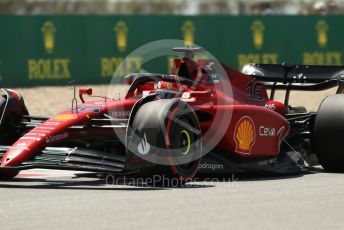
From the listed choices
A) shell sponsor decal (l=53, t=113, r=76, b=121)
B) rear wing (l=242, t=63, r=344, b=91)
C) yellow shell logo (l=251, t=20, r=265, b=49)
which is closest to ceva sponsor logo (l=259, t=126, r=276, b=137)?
rear wing (l=242, t=63, r=344, b=91)

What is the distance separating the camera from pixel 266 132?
396 inches

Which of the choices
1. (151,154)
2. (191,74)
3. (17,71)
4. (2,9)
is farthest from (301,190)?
(2,9)

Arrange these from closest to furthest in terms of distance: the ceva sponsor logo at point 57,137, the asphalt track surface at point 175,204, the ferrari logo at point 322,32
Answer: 1. the asphalt track surface at point 175,204
2. the ceva sponsor logo at point 57,137
3. the ferrari logo at point 322,32

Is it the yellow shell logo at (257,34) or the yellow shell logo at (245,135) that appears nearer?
the yellow shell logo at (245,135)

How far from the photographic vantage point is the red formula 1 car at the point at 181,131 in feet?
29.0

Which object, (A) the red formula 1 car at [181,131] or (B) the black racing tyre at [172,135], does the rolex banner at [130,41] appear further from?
(B) the black racing tyre at [172,135]

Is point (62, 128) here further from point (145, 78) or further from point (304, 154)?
point (304, 154)

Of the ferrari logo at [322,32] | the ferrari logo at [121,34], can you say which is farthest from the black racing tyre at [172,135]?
the ferrari logo at [322,32]

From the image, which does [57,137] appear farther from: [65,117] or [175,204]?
[175,204]

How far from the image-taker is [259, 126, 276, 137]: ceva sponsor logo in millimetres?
10000

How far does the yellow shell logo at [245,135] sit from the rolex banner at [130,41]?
10060 mm

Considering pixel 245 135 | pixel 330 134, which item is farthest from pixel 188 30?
pixel 245 135

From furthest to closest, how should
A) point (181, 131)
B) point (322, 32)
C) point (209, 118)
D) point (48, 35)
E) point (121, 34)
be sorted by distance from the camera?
point (322, 32) → point (121, 34) → point (48, 35) → point (209, 118) → point (181, 131)

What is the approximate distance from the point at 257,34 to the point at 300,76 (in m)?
13.0
